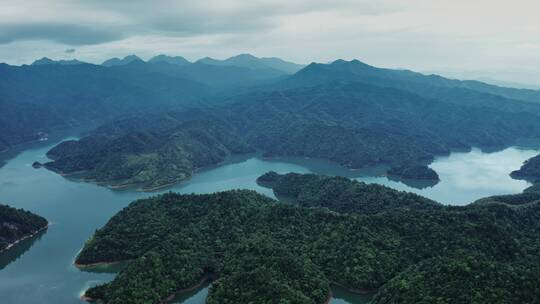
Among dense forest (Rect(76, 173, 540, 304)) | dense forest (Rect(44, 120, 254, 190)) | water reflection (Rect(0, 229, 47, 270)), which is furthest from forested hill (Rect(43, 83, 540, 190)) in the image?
dense forest (Rect(76, 173, 540, 304))

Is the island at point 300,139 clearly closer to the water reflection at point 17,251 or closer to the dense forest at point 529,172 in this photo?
the dense forest at point 529,172

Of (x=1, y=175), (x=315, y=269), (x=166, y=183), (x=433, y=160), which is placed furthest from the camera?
(x=433, y=160)

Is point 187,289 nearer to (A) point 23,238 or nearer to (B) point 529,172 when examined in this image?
(A) point 23,238

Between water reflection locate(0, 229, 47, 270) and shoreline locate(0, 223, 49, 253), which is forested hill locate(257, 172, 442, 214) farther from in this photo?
water reflection locate(0, 229, 47, 270)

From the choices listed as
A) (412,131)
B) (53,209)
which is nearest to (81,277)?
(53,209)

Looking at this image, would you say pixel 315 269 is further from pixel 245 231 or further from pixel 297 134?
pixel 297 134

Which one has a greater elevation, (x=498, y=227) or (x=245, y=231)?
(x=498, y=227)

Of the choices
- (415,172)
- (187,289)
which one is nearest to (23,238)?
(187,289)

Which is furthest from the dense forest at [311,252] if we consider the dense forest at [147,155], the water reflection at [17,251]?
the dense forest at [147,155]
